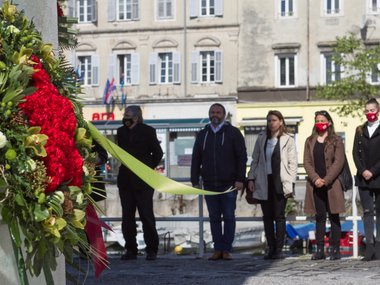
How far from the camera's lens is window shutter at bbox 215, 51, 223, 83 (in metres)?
54.8

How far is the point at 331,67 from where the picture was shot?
5275cm

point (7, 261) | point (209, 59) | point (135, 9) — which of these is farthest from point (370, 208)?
point (135, 9)

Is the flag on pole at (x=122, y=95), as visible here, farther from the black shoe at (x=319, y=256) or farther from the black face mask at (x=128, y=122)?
the black shoe at (x=319, y=256)

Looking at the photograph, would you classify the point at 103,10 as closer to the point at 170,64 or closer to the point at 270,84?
the point at 170,64

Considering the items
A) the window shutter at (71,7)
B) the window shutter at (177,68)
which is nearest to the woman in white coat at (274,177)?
the window shutter at (177,68)

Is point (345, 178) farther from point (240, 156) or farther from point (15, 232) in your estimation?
point (15, 232)

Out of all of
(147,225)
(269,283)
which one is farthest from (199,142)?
(269,283)

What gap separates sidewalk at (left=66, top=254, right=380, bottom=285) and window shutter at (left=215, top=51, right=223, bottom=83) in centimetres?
4063

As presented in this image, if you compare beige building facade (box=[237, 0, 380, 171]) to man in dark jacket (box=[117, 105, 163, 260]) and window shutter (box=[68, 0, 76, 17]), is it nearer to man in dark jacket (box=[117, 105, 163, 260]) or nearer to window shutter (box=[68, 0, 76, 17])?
window shutter (box=[68, 0, 76, 17])

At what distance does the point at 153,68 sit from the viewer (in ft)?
183

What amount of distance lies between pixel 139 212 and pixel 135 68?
42.4 metres

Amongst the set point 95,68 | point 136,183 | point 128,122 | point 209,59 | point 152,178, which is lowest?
point 136,183

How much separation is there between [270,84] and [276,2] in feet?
13.2

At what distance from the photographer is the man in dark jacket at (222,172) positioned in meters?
13.9
